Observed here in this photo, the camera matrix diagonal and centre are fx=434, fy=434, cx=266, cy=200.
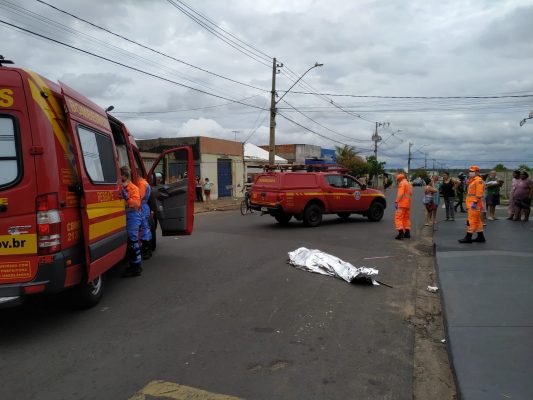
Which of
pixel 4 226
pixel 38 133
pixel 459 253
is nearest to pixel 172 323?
pixel 4 226

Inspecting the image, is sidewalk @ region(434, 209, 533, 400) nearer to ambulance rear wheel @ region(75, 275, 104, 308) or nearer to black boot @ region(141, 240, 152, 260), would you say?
ambulance rear wheel @ region(75, 275, 104, 308)

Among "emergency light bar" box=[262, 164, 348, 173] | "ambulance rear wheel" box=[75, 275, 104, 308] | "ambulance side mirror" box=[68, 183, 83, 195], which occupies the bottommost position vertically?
"ambulance rear wheel" box=[75, 275, 104, 308]

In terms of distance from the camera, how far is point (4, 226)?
412 centimetres

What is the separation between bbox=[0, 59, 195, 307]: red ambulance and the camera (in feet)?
13.7

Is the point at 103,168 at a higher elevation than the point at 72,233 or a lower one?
higher

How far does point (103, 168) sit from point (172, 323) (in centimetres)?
219

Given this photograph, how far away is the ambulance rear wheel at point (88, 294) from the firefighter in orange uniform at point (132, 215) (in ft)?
4.25

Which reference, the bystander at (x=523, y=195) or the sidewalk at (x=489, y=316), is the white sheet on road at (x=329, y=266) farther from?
A: the bystander at (x=523, y=195)

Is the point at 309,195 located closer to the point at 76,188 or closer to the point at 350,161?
the point at 76,188

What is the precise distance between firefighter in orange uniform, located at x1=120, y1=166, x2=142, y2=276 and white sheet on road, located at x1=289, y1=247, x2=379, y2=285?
273cm

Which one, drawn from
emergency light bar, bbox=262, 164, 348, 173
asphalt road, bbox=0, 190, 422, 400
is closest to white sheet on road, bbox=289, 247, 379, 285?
asphalt road, bbox=0, 190, 422, 400

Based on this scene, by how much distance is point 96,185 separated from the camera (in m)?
5.15

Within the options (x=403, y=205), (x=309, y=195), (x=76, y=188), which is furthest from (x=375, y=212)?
(x=76, y=188)

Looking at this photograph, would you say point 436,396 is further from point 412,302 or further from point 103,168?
point 103,168
